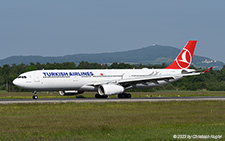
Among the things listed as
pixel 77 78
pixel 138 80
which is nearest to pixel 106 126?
pixel 77 78

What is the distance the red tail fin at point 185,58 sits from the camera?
63656mm

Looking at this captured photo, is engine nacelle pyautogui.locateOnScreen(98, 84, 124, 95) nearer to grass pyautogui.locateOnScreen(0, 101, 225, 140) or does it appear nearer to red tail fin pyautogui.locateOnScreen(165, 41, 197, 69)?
red tail fin pyautogui.locateOnScreen(165, 41, 197, 69)

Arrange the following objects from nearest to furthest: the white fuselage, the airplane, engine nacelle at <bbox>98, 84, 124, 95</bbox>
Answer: the white fuselage, the airplane, engine nacelle at <bbox>98, 84, 124, 95</bbox>

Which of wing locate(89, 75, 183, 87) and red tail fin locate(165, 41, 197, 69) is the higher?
red tail fin locate(165, 41, 197, 69)

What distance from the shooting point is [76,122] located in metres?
26.8

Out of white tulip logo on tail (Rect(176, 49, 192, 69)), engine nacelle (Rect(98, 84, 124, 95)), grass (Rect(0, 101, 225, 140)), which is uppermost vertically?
white tulip logo on tail (Rect(176, 49, 192, 69))

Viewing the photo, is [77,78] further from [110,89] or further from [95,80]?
[110,89]

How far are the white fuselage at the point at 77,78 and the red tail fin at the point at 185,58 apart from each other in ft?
7.55

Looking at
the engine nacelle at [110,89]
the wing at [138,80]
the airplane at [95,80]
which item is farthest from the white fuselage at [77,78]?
the engine nacelle at [110,89]

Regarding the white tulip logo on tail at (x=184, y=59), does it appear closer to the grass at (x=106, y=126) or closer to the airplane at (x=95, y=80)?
the airplane at (x=95, y=80)

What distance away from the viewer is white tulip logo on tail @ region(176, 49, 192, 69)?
6372 cm

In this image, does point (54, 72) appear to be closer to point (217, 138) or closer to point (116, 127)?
point (116, 127)

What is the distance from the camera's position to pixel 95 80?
55781 mm

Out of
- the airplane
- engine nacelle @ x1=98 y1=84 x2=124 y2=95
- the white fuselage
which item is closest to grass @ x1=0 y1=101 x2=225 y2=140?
the white fuselage
